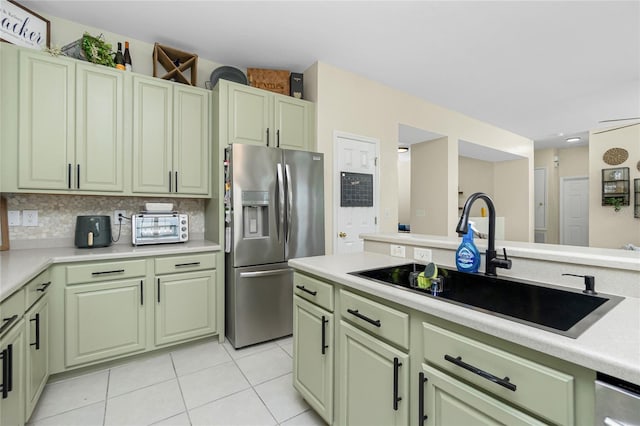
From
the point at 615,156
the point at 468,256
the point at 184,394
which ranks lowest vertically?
the point at 184,394

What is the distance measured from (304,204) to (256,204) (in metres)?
0.48

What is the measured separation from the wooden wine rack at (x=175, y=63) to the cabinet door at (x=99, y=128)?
453 millimetres

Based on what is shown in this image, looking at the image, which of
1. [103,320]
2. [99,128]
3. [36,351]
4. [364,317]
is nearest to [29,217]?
[99,128]

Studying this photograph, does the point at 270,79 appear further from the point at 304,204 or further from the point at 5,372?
the point at 5,372

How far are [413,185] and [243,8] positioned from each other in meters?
3.87

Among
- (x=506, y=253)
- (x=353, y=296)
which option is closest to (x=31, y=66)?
(x=353, y=296)

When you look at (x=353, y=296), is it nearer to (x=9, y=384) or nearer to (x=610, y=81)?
(x=9, y=384)

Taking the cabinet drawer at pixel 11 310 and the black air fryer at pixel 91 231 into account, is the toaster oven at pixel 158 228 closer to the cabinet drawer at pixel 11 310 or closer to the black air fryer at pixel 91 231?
the black air fryer at pixel 91 231

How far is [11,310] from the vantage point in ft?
4.37

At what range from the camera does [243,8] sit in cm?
230

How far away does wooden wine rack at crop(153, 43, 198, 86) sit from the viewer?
8.76 ft

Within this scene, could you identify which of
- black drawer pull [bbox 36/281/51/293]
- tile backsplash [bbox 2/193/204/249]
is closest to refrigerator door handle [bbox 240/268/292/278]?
tile backsplash [bbox 2/193/204/249]

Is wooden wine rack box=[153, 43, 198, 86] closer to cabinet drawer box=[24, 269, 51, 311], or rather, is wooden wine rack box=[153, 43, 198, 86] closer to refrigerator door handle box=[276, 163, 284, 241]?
refrigerator door handle box=[276, 163, 284, 241]

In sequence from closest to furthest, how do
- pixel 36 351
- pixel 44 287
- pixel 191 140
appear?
pixel 36 351
pixel 44 287
pixel 191 140
